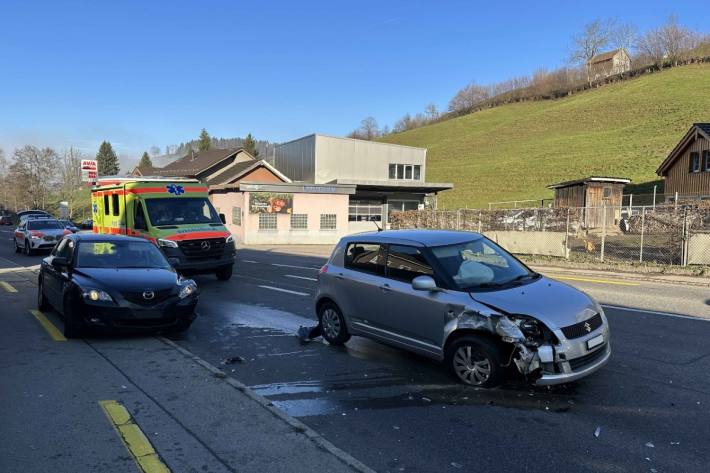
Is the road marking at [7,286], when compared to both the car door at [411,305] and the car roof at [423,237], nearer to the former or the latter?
the car roof at [423,237]

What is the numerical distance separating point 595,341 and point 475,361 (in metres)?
1.18

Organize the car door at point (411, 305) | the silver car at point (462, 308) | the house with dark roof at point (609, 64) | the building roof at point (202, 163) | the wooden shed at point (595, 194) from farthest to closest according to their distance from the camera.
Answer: the house with dark roof at point (609, 64), the building roof at point (202, 163), the wooden shed at point (595, 194), the car door at point (411, 305), the silver car at point (462, 308)

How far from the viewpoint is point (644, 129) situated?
63.3m

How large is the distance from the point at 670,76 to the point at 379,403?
92.0 meters

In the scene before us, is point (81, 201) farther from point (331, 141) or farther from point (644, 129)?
point (644, 129)

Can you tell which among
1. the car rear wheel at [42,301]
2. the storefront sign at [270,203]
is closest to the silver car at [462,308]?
the car rear wheel at [42,301]

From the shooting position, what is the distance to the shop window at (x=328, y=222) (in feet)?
111

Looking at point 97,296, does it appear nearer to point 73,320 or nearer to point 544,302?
point 73,320

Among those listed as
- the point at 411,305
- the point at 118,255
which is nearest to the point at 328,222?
the point at 118,255

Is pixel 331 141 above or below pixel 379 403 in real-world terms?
above

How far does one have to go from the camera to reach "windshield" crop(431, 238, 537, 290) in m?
5.82

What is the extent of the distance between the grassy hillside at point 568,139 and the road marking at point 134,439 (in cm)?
5000

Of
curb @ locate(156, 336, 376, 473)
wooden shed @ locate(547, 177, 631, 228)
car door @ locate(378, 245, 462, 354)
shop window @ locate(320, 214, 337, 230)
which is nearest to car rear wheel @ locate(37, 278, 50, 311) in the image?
curb @ locate(156, 336, 376, 473)

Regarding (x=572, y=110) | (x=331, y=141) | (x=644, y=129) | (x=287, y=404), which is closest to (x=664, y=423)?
(x=287, y=404)
